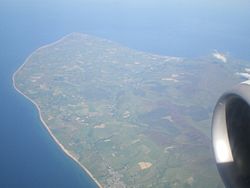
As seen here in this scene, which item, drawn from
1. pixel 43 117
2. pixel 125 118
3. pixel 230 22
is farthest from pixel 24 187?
pixel 230 22

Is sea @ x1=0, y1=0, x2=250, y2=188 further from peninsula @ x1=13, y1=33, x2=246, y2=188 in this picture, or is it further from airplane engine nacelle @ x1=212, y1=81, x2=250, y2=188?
airplane engine nacelle @ x1=212, y1=81, x2=250, y2=188

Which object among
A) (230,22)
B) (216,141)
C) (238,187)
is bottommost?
(230,22)

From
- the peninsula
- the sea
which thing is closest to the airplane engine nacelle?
the sea

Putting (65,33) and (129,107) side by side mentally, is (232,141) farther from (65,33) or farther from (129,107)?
(65,33)

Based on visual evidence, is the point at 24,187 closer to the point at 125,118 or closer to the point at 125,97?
the point at 125,118

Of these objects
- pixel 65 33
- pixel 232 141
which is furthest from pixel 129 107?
pixel 65 33
